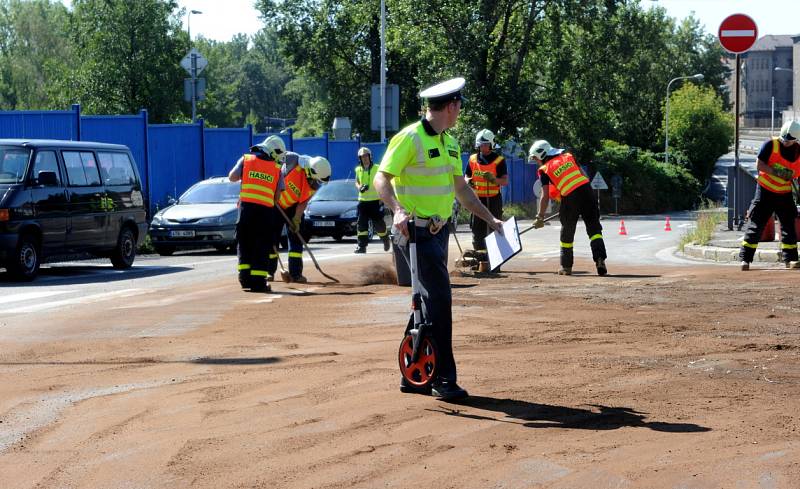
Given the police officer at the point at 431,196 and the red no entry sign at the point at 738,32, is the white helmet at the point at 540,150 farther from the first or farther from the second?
the police officer at the point at 431,196

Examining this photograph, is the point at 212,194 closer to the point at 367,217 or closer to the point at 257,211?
the point at 367,217

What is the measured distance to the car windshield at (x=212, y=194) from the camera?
24469mm

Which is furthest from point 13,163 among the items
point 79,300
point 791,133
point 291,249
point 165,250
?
point 791,133

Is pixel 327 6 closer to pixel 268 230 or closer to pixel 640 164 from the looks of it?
pixel 640 164

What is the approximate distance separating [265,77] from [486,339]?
16004 centimetres

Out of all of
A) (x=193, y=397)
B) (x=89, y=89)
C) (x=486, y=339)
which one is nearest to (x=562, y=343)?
(x=486, y=339)

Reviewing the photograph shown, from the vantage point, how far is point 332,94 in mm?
68500

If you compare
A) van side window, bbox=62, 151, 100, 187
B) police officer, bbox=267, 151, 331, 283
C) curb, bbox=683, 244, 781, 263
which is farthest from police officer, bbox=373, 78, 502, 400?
curb, bbox=683, 244, 781, 263

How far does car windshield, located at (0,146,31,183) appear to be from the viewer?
16672 millimetres

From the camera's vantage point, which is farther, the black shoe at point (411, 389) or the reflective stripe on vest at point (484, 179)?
the reflective stripe on vest at point (484, 179)

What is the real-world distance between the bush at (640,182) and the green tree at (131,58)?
2173cm

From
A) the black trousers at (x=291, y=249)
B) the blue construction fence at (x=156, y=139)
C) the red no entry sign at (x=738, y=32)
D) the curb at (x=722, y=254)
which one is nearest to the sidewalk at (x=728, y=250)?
the curb at (x=722, y=254)

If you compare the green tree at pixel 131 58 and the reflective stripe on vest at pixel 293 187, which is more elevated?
the green tree at pixel 131 58

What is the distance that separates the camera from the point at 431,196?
7715mm
